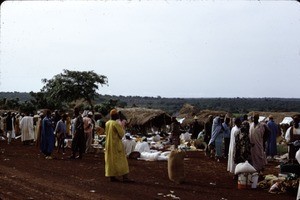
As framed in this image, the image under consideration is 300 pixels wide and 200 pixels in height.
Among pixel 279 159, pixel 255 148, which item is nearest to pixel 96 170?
pixel 255 148

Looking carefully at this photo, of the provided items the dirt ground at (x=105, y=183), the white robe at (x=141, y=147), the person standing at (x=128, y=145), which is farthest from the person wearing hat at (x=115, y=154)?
the white robe at (x=141, y=147)

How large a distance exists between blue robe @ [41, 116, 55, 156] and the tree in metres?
28.6

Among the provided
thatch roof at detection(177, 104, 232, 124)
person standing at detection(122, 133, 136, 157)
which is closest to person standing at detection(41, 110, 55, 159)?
person standing at detection(122, 133, 136, 157)

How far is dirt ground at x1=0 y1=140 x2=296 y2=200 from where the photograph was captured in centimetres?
951

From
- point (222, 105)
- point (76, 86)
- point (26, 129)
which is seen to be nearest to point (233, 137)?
point (26, 129)

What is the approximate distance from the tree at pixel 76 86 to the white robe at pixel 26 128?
861 inches

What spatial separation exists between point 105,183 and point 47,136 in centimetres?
597

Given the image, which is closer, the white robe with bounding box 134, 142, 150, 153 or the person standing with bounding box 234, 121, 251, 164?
the person standing with bounding box 234, 121, 251, 164

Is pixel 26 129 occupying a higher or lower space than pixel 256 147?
lower

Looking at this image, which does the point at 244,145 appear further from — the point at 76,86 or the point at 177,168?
the point at 76,86

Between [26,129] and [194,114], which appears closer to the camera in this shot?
[26,129]

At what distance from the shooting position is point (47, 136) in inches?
650

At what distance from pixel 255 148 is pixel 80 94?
114 ft

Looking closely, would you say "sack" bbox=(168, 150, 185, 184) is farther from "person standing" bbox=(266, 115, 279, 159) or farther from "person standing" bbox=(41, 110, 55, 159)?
"person standing" bbox=(266, 115, 279, 159)
